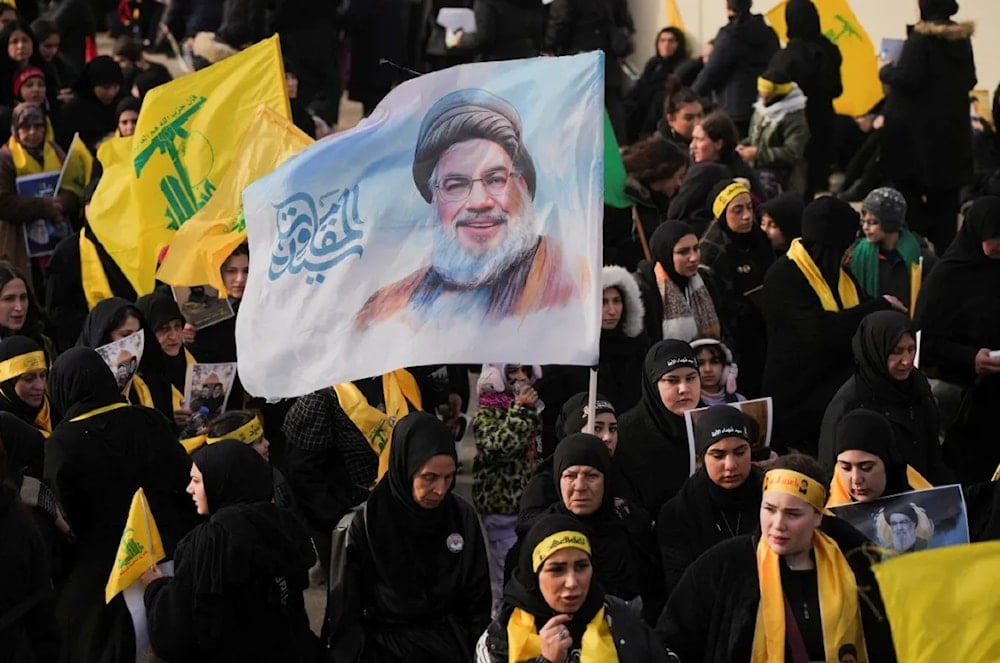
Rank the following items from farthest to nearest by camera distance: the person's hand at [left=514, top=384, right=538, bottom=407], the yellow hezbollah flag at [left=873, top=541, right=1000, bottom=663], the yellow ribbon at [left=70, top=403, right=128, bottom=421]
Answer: the person's hand at [left=514, top=384, right=538, bottom=407], the yellow ribbon at [left=70, top=403, right=128, bottom=421], the yellow hezbollah flag at [left=873, top=541, right=1000, bottom=663]

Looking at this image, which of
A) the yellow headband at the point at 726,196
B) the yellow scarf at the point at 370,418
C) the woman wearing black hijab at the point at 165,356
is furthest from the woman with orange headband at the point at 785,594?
the yellow headband at the point at 726,196

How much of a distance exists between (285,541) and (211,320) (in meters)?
3.16

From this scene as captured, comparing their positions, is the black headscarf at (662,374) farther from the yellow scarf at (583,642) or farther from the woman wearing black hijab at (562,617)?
the yellow scarf at (583,642)

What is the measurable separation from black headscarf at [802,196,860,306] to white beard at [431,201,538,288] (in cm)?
275

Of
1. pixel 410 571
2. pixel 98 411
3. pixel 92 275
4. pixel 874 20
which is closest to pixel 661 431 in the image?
pixel 410 571

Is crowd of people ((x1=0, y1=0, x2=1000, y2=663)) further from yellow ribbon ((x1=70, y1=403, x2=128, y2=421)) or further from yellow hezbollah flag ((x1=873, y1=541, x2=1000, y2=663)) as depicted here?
yellow hezbollah flag ((x1=873, y1=541, x2=1000, y2=663))

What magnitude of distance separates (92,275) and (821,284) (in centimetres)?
392

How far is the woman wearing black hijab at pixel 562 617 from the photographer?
605 cm

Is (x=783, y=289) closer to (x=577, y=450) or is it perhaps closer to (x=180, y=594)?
(x=577, y=450)

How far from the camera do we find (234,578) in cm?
639

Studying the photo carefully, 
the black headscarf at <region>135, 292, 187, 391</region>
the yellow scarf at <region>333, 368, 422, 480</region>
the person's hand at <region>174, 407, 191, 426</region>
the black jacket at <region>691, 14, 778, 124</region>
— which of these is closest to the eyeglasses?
the yellow scarf at <region>333, 368, 422, 480</region>

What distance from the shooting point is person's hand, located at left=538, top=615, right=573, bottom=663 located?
6.01m

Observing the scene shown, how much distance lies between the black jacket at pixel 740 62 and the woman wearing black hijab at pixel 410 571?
336 inches

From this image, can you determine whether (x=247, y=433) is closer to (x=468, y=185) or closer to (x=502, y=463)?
(x=502, y=463)
